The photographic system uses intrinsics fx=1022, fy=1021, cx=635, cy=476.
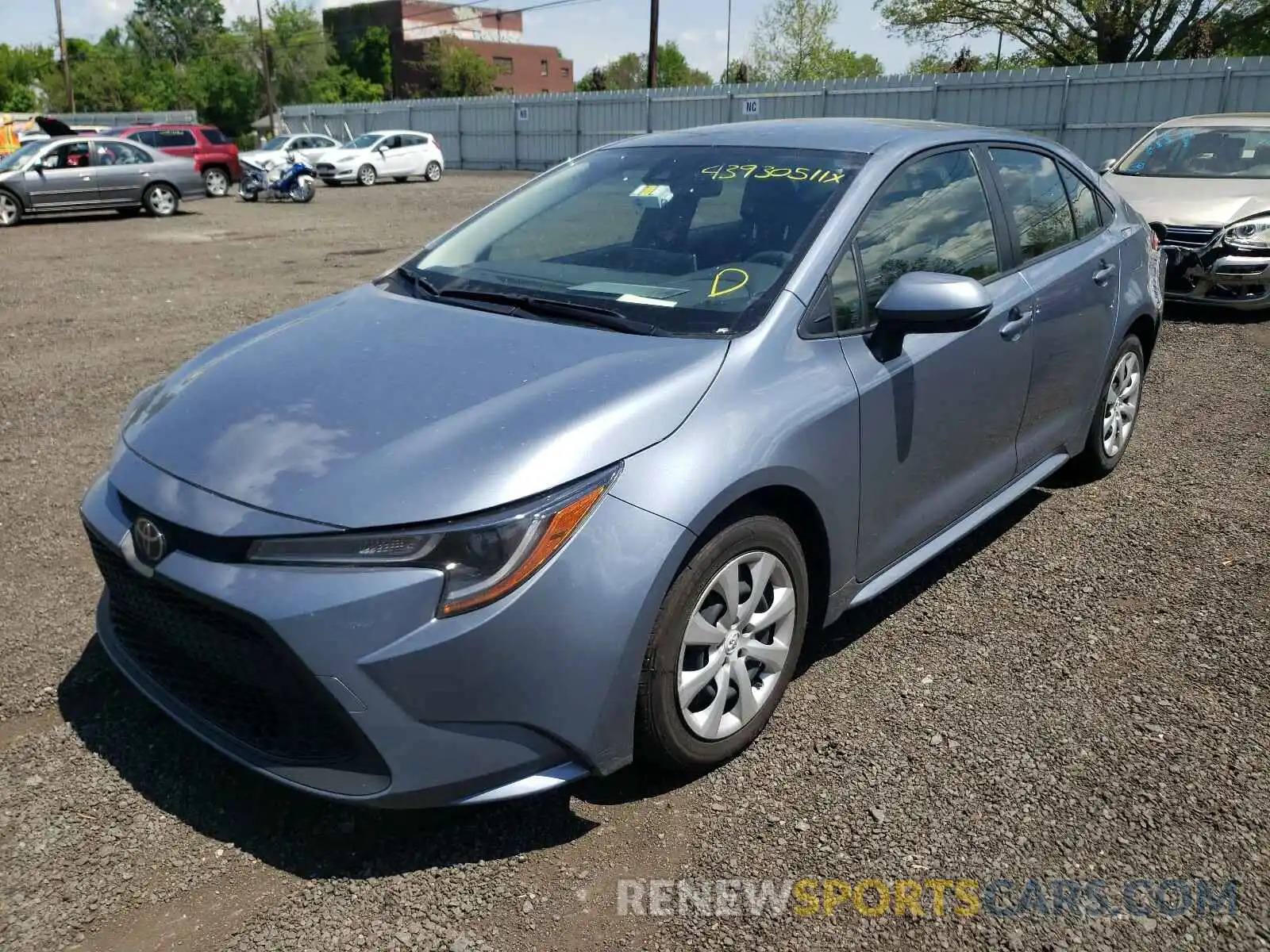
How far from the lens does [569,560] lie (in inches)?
91.2

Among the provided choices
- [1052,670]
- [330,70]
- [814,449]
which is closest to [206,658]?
[814,449]

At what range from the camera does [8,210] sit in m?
18.1

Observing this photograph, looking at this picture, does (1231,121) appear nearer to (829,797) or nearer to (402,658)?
(829,797)

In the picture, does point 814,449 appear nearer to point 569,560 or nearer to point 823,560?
point 823,560

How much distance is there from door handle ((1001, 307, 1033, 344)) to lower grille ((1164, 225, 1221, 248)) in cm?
529

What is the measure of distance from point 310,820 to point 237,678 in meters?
0.53

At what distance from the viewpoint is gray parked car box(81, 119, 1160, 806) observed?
A: 7.49 ft

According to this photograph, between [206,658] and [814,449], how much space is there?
5.49ft

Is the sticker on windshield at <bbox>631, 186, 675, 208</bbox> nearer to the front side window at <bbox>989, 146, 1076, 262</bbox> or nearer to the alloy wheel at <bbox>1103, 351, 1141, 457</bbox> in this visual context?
the front side window at <bbox>989, 146, 1076, 262</bbox>

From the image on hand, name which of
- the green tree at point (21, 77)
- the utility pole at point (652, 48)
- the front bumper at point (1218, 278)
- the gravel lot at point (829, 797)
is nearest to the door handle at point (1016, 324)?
the gravel lot at point (829, 797)

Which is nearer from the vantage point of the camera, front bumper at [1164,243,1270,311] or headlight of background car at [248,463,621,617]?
headlight of background car at [248,463,621,617]

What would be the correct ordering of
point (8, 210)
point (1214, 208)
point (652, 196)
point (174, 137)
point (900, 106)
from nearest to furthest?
point (652, 196), point (1214, 208), point (8, 210), point (174, 137), point (900, 106)

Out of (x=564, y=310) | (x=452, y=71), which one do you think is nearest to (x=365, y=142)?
(x=564, y=310)

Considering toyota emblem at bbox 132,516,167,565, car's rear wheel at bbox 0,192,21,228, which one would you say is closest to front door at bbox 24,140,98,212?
car's rear wheel at bbox 0,192,21,228
